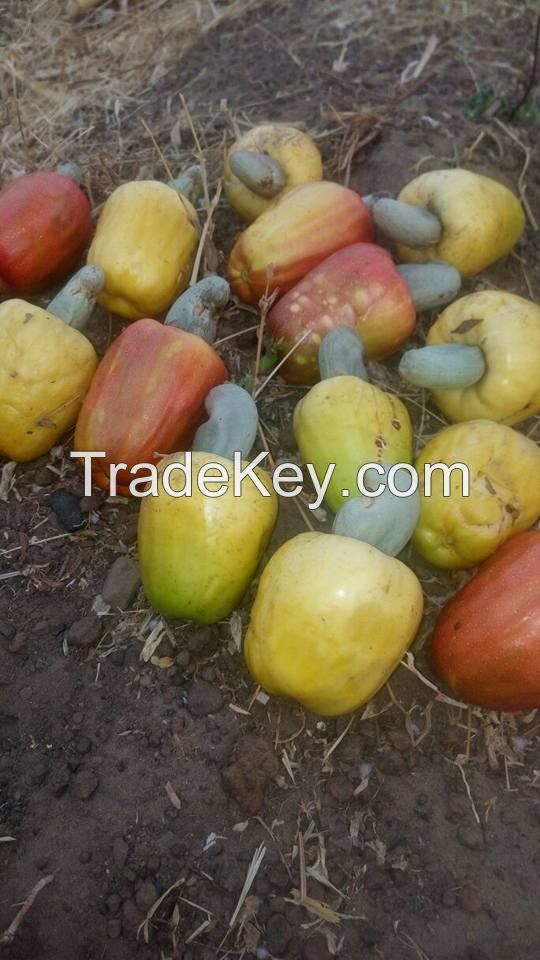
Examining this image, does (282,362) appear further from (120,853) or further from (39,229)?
(120,853)

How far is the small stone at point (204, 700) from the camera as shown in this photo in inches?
90.0

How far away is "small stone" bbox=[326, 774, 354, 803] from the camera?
2164 millimetres

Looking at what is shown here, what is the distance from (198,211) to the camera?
3381mm

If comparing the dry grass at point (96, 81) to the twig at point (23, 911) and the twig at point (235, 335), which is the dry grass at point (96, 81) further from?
the twig at point (23, 911)

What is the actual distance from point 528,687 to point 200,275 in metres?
1.80

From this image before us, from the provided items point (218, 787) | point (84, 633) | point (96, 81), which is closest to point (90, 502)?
point (84, 633)

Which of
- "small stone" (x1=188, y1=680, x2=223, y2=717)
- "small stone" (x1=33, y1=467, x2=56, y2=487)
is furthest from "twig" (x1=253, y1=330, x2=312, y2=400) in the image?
"small stone" (x1=188, y1=680, x2=223, y2=717)

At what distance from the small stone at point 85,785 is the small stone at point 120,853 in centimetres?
14

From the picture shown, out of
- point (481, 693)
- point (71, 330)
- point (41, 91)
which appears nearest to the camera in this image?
point (481, 693)

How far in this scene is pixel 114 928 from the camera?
1.99 meters

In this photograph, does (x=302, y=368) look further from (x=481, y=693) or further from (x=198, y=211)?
(x=481, y=693)

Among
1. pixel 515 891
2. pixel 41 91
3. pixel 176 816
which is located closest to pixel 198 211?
pixel 41 91

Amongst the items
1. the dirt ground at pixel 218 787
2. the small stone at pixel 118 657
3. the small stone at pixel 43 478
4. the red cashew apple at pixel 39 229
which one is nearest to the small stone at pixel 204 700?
the dirt ground at pixel 218 787

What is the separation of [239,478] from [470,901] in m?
1.15
